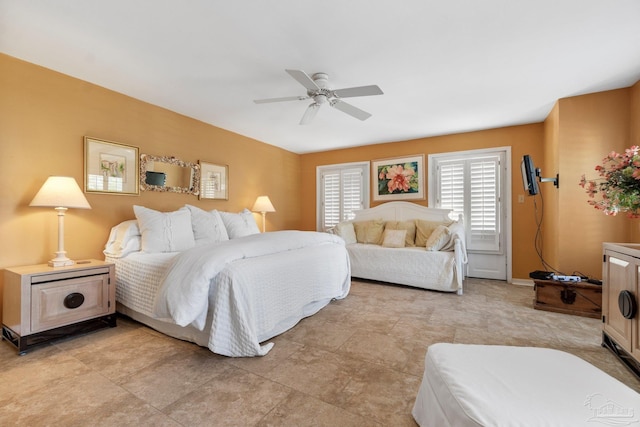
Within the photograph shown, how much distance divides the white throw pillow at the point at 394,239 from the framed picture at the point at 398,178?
0.80 m

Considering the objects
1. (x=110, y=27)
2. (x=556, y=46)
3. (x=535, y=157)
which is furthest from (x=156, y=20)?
(x=535, y=157)

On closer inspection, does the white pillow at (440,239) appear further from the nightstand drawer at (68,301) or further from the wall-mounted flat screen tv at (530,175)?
the nightstand drawer at (68,301)

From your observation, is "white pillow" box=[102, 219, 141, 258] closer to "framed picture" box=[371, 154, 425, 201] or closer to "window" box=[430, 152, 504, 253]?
"framed picture" box=[371, 154, 425, 201]

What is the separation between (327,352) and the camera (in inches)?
80.6

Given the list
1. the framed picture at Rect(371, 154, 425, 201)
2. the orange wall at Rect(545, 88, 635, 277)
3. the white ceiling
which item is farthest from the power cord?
the framed picture at Rect(371, 154, 425, 201)

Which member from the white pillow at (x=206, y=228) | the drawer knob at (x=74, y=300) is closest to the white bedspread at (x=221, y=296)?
the drawer knob at (x=74, y=300)

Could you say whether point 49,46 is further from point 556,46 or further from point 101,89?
point 556,46

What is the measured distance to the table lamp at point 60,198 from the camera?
2235 mm

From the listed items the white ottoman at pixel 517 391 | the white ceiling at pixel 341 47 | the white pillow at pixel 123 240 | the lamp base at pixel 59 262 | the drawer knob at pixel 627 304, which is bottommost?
the white ottoman at pixel 517 391

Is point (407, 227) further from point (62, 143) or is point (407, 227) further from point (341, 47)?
point (62, 143)

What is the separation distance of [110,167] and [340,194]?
147 inches

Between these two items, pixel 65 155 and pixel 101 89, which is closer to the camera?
pixel 65 155

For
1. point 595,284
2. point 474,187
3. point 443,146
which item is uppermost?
point 443,146

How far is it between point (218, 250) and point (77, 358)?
1258 millimetres
